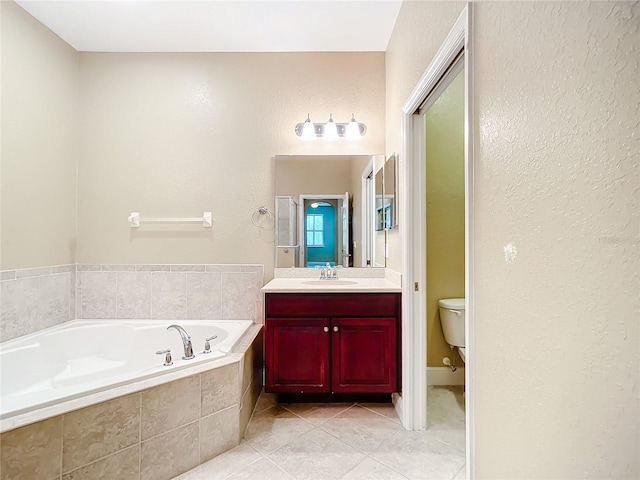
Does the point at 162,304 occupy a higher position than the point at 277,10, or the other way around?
the point at 277,10

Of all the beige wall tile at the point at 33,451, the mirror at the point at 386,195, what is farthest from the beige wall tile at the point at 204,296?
the mirror at the point at 386,195

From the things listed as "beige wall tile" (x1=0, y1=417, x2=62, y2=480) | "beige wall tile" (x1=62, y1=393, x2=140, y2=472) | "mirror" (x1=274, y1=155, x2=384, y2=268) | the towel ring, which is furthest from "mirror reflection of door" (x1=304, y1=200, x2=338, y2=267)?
"beige wall tile" (x1=0, y1=417, x2=62, y2=480)

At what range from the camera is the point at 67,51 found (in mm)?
2389

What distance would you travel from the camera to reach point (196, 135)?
2523mm

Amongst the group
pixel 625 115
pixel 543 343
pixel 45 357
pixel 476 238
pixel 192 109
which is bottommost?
pixel 45 357

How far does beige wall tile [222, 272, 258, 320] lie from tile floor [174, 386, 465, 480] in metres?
0.69

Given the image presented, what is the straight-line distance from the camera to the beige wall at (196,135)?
2.50 m

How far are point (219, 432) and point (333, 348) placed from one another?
0.80 m

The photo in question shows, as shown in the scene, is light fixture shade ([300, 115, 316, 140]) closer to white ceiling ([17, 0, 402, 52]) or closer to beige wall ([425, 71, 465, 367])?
white ceiling ([17, 0, 402, 52])

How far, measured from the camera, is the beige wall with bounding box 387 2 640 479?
0.56 metres

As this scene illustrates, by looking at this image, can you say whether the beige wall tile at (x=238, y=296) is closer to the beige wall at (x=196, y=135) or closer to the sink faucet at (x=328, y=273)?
the beige wall at (x=196, y=135)

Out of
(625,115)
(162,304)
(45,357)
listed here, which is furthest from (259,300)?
(625,115)

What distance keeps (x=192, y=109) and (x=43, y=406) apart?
2153mm

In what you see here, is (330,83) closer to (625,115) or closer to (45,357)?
(625,115)
